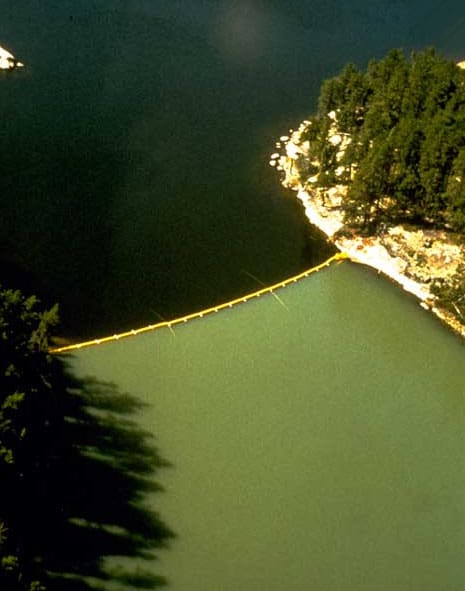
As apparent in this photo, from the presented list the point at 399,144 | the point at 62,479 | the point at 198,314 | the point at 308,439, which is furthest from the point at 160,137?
the point at 62,479

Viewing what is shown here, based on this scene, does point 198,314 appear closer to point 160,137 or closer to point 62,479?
point 62,479

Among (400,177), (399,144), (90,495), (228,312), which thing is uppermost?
(399,144)

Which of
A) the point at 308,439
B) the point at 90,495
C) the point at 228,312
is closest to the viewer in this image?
the point at 90,495

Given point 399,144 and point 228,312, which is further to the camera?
point 399,144

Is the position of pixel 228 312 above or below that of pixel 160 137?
below

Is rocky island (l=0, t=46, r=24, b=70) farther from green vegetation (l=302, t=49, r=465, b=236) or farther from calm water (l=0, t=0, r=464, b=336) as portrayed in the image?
green vegetation (l=302, t=49, r=465, b=236)

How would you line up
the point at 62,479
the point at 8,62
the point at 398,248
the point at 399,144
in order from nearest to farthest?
the point at 62,479, the point at 399,144, the point at 398,248, the point at 8,62

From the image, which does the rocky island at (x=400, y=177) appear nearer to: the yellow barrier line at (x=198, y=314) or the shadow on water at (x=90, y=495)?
the yellow barrier line at (x=198, y=314)

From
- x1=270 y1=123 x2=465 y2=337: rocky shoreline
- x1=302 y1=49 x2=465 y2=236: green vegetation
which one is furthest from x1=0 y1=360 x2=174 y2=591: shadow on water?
x1=302 y1=49 x2=465 y2=236: green vegetation
